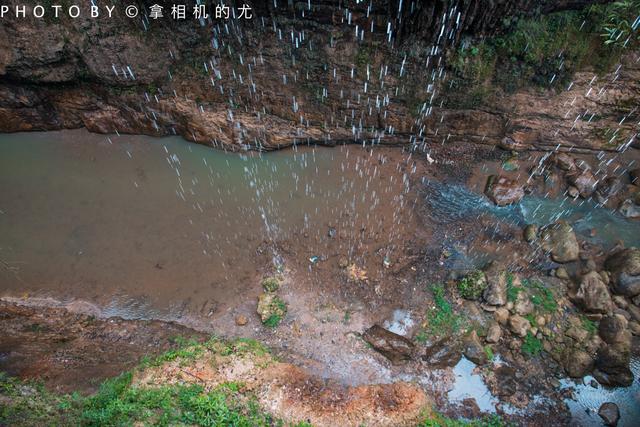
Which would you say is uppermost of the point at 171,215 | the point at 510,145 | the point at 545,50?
the point at 545,50

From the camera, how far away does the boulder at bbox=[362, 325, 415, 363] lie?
20.9 feet

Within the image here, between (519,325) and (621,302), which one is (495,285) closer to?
(519,325)

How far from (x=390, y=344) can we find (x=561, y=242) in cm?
446

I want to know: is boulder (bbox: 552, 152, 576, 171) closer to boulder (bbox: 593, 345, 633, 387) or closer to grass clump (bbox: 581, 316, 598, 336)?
grass clump (bbox: 581, 316, 598, 336)

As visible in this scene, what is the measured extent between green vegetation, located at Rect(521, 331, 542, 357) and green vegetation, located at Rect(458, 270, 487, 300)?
1161mm

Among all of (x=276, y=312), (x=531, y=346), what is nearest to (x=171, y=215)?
(x=276, y=312)

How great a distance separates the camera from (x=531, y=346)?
6645 mm

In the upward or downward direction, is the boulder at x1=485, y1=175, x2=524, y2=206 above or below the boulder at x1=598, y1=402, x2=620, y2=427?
above

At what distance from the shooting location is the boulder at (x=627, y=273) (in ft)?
22.9

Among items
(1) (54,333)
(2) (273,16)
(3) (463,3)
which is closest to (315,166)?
(2) (273,16)

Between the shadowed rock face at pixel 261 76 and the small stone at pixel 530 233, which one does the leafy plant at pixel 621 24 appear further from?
the small stone at pixel 530 233

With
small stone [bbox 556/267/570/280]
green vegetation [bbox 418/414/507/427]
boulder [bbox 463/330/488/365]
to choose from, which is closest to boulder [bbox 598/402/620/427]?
green vegetation [bbox 418/414/507/427]

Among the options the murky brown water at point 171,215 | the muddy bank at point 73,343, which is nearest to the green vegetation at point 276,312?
the murky brown water at point 171,215

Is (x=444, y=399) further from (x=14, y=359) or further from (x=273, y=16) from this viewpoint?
(x=273, y=16)
